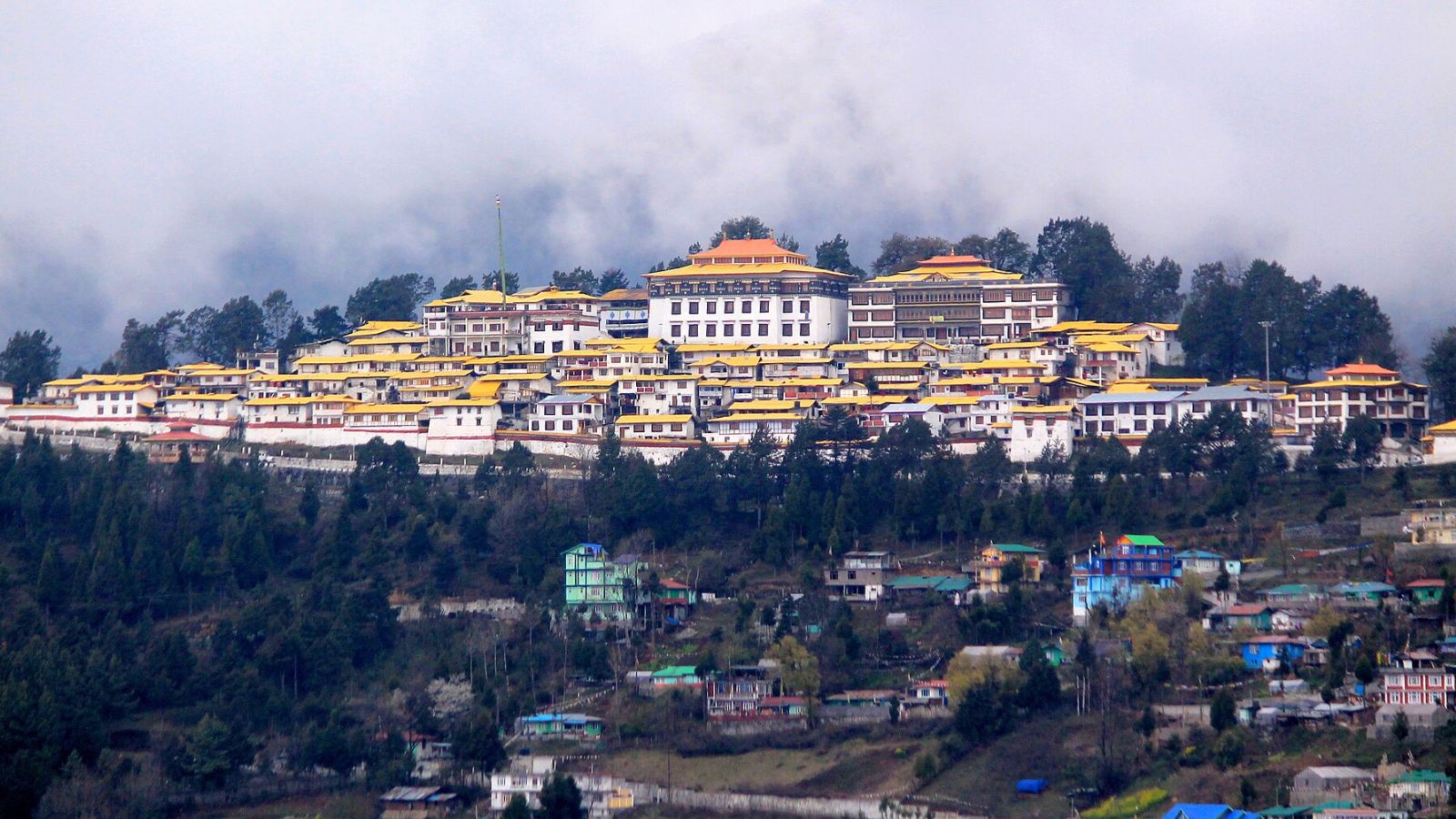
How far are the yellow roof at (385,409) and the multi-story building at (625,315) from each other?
→ 25.4 ft

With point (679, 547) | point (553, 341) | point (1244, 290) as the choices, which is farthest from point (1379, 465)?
point (553, 341)

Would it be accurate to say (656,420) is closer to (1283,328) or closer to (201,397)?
(201,397)

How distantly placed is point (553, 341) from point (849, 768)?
77.9ft

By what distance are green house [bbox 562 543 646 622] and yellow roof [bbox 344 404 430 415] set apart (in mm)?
9616

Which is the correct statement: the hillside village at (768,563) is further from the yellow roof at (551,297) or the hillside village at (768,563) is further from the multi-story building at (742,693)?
the yellow roof at (551,297)

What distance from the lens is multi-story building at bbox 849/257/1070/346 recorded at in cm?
6075

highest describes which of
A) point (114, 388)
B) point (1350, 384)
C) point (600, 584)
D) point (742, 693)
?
point (114, 388)

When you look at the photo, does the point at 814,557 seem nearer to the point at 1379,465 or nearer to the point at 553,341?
the point at 1379,465

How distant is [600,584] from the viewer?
4828cm

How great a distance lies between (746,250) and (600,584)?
1749 cm


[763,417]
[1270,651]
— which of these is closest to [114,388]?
[763,417]

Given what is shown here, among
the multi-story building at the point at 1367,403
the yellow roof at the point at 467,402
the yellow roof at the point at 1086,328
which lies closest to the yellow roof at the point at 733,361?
the yellow roof at the point at 467,402

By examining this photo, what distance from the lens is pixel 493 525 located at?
51.1m

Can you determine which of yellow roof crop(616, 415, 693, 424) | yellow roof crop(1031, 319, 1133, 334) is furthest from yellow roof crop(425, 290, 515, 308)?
yellow roof crop(1031, 319, 1133, 334)
